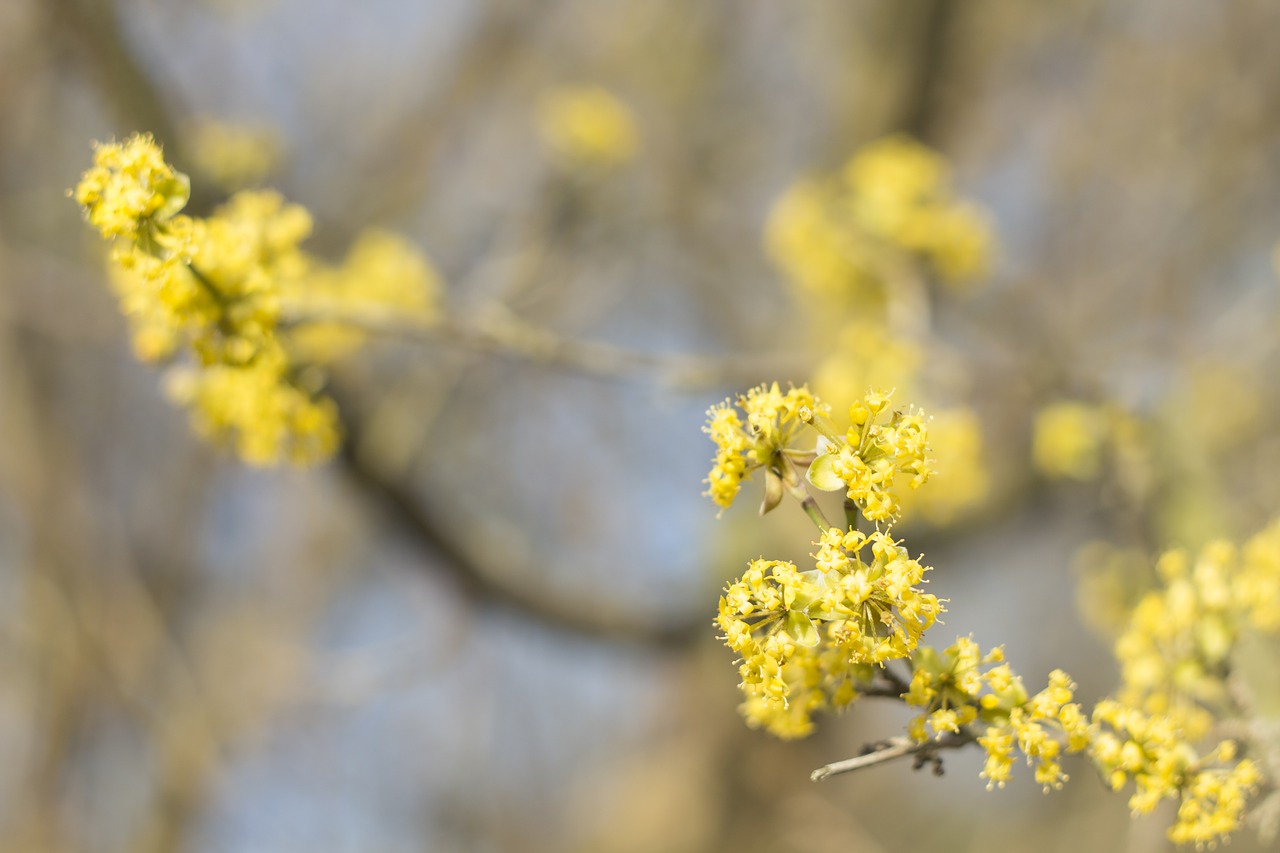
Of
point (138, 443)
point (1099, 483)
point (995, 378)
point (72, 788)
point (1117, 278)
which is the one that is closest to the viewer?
point (1099, 483)

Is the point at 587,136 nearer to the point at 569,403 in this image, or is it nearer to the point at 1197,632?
the point at 1197,632

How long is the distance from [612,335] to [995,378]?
327 centimetres

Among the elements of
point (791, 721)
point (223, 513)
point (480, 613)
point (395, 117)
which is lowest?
point (791, 721)

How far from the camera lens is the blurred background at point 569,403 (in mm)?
3881

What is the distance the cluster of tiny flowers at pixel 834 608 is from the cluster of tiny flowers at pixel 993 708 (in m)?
0.08

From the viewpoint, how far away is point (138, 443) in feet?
25.0

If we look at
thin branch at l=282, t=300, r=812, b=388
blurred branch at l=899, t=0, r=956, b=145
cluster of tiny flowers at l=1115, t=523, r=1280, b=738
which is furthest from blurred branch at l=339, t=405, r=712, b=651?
blurred branch at l=899, t=0, r=956, b=145

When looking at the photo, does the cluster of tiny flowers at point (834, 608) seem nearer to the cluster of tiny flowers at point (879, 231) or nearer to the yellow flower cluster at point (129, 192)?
the yellow flower cluster at point (129, 192)

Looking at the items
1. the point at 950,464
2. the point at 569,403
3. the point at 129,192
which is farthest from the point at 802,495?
the point at 569,403

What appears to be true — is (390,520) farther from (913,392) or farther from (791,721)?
(791,721)

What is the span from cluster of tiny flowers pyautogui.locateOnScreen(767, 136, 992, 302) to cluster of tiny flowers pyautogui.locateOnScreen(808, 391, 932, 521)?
209 centimetres

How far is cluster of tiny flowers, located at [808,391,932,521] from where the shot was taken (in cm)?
120

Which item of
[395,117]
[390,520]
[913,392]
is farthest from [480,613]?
[395,117]

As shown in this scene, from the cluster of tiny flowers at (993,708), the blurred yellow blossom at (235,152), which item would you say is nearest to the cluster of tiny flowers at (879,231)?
the blurred yellow blossom at (235,152)
